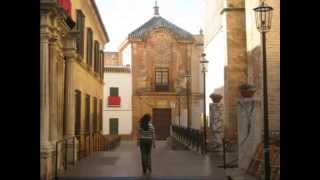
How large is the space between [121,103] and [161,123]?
3.78 metres

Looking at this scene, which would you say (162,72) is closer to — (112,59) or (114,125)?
(114,125)

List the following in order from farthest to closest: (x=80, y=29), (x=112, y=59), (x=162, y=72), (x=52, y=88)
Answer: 1. (x=112, y=59)
2. (x=162, y=72)
3. (x=80, y=29)
4. (x=52, y=88)

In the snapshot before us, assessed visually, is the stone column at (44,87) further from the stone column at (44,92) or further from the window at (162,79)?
the window at (162,79)

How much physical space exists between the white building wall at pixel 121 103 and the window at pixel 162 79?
2441 millimetres

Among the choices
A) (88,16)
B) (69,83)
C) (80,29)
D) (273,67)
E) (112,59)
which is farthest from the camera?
(112,59)

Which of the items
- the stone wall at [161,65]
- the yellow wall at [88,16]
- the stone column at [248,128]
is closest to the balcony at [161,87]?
the stone wall at [161,65]

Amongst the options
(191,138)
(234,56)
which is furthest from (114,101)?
(234,56)

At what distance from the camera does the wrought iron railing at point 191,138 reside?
2484cm

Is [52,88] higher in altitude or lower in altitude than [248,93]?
higher

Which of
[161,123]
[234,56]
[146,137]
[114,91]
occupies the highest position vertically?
[234,56]

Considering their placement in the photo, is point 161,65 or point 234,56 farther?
point 161,65

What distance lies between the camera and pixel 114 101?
4881cm

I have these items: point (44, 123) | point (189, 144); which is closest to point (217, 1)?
point (189, 144)
